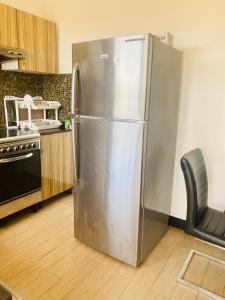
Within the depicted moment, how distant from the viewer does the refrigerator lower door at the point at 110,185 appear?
1.69 m

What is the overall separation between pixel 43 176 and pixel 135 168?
54.7 inches

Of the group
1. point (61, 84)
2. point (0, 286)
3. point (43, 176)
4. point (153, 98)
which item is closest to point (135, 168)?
point (153, 98)

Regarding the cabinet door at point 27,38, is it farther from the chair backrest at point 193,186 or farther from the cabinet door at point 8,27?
the chair backrest at point 193,186

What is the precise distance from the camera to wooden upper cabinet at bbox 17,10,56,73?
8.42 feet

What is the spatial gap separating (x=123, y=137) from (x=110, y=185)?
409 millimetres

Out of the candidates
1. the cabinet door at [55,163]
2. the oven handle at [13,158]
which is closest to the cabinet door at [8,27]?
the cabinet door at [55,163]

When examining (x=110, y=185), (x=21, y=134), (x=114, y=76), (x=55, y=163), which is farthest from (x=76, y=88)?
(x=55, y=163)

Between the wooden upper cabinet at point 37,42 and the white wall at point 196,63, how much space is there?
2.60 feet

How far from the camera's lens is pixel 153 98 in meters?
1.63

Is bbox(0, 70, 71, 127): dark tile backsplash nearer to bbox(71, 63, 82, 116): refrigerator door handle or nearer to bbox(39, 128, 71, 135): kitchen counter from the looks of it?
bbox(39, 128, 71, 135): kitchen counter

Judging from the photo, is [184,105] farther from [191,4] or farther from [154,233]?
[154,233]

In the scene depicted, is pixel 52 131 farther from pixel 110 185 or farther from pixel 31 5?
pixel 31 5

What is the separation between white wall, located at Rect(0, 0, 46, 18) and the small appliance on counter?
3.66 ft

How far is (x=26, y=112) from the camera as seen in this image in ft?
9.77
